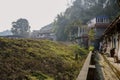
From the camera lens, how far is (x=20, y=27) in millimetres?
74438

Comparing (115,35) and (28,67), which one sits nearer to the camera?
(28,67)

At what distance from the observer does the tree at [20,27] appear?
7300 centimetres

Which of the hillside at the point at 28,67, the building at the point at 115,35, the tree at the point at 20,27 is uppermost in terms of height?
the tree at the point at 20,27

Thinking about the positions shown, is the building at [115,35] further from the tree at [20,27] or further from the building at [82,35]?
the tree at [20,27]

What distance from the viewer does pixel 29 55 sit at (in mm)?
12992

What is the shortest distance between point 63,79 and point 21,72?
2300 millimetres

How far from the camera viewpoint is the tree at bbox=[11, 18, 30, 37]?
7300 cm

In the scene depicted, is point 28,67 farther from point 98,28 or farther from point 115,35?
point 98,28

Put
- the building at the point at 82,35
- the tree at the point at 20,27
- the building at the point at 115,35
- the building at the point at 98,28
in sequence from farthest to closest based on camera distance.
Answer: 1. the tree at the point at 20,27
2. the building at the point at 82,35
3. the building at the point at 98,28
4. the building at the point at 115,35

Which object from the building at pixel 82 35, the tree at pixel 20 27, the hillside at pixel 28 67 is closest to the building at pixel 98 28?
the building at pixel 82 35

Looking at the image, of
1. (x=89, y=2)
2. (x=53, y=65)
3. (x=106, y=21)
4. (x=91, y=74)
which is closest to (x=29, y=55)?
(x=53, y=65)

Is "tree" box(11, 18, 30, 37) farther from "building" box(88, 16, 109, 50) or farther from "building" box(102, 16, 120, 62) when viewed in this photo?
"building" box(102, 16, 120, 62)

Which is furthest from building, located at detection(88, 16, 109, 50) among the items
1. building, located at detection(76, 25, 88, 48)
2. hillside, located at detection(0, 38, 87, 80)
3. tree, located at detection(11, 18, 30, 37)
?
hillside, located at detection(0, 38, 87, 80)

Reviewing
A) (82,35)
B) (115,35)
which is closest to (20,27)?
(82,35)
